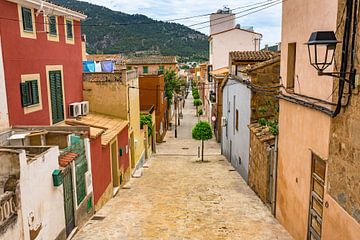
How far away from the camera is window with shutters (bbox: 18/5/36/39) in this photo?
38.9ft

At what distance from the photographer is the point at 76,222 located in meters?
9.82

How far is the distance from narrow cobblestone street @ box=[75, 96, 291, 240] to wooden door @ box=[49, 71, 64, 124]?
4271 mm

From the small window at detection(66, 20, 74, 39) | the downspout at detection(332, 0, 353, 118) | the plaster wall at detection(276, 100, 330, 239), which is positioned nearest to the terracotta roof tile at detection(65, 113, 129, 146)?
the small window at detection(66, 20, 74, 39)

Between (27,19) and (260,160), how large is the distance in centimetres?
1005

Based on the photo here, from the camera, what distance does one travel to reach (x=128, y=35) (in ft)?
321

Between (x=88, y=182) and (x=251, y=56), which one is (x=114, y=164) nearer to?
(x=88, y=182)

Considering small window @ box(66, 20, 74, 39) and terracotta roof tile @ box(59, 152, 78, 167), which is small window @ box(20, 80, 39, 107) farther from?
small window @ box(66, 20, 74, 39)

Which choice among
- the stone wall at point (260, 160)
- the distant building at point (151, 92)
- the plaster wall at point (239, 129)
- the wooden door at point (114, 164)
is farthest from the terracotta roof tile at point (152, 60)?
the stone wall at point (260, 160)

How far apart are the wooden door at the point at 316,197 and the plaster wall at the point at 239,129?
317 inches

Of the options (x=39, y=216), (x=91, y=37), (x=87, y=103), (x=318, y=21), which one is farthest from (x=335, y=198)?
(x=91, y=37)

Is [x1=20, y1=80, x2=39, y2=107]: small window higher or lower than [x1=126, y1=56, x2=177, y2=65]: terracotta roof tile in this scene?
lower

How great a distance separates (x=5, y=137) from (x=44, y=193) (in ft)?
12.8

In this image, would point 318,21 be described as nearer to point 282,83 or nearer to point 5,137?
point 282,83

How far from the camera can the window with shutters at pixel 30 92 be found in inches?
468
